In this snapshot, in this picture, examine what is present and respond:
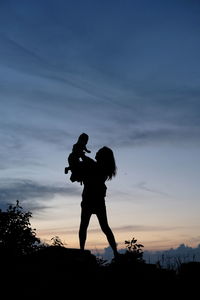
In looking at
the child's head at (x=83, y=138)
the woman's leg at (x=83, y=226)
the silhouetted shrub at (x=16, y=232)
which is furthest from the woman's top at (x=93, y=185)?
the silhouetted shrub at (x=16, y=232)

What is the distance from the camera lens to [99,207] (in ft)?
29.1

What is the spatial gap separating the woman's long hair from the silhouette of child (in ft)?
1.01

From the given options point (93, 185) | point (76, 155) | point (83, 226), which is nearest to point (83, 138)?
point (76, 155)

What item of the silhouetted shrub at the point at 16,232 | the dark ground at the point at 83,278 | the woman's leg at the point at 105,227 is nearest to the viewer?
the dark ground at the point at 83,278

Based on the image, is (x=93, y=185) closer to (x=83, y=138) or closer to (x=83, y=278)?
(x=83, y=138)

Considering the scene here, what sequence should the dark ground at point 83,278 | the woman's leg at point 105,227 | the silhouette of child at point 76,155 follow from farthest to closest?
the woman's leg at point 105,227 < the silhouette of child at point 76,155 < the dark ground at point 83,278

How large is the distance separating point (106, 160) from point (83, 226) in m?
1.57

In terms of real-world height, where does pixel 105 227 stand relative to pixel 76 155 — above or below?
below

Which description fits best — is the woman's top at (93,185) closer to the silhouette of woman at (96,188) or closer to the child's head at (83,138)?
the silhouette of woman at (96,188)

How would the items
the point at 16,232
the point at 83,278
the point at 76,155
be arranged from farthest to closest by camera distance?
1. the point at 16,232
2. the point at 76,155
3. the point at 83,278

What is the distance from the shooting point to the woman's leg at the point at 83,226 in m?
8.68

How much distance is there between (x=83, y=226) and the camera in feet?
28.6

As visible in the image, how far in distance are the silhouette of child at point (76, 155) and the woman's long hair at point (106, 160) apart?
0.31 meters

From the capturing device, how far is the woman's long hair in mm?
8781
